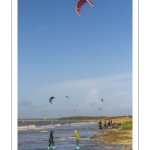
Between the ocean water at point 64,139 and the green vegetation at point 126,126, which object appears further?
the green vegetation at point 126,126

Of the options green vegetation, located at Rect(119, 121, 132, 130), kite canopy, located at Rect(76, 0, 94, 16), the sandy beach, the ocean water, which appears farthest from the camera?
green vegetation, located at Rect(119, 121, 132, 130)

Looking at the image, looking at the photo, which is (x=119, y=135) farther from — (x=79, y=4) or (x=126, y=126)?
(x=79, y=4)

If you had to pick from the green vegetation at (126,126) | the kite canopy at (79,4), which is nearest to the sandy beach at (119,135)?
the green vegetation at (126,126)

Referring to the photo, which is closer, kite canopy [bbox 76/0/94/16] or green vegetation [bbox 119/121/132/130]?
kite canopy [bbox 76/0/94/16]

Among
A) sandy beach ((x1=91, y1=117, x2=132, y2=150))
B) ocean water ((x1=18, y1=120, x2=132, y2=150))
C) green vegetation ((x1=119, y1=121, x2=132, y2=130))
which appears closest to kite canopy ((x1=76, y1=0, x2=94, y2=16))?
ocean water ((x1=18, y1=120, x2=132, y2=150))

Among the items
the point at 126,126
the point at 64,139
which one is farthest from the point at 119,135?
the point at 64,139

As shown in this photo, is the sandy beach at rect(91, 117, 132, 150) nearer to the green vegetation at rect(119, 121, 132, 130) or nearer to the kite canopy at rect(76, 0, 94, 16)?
the green vegetation at rect(119, 121, 132, 130)

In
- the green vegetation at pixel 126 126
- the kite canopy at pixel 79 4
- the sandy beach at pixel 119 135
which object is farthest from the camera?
the green vegetation at pixel 126 126

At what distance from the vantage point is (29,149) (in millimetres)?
3307

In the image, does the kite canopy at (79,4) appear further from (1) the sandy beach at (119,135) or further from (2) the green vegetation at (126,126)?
(2) the green vegetation at (126,126)
